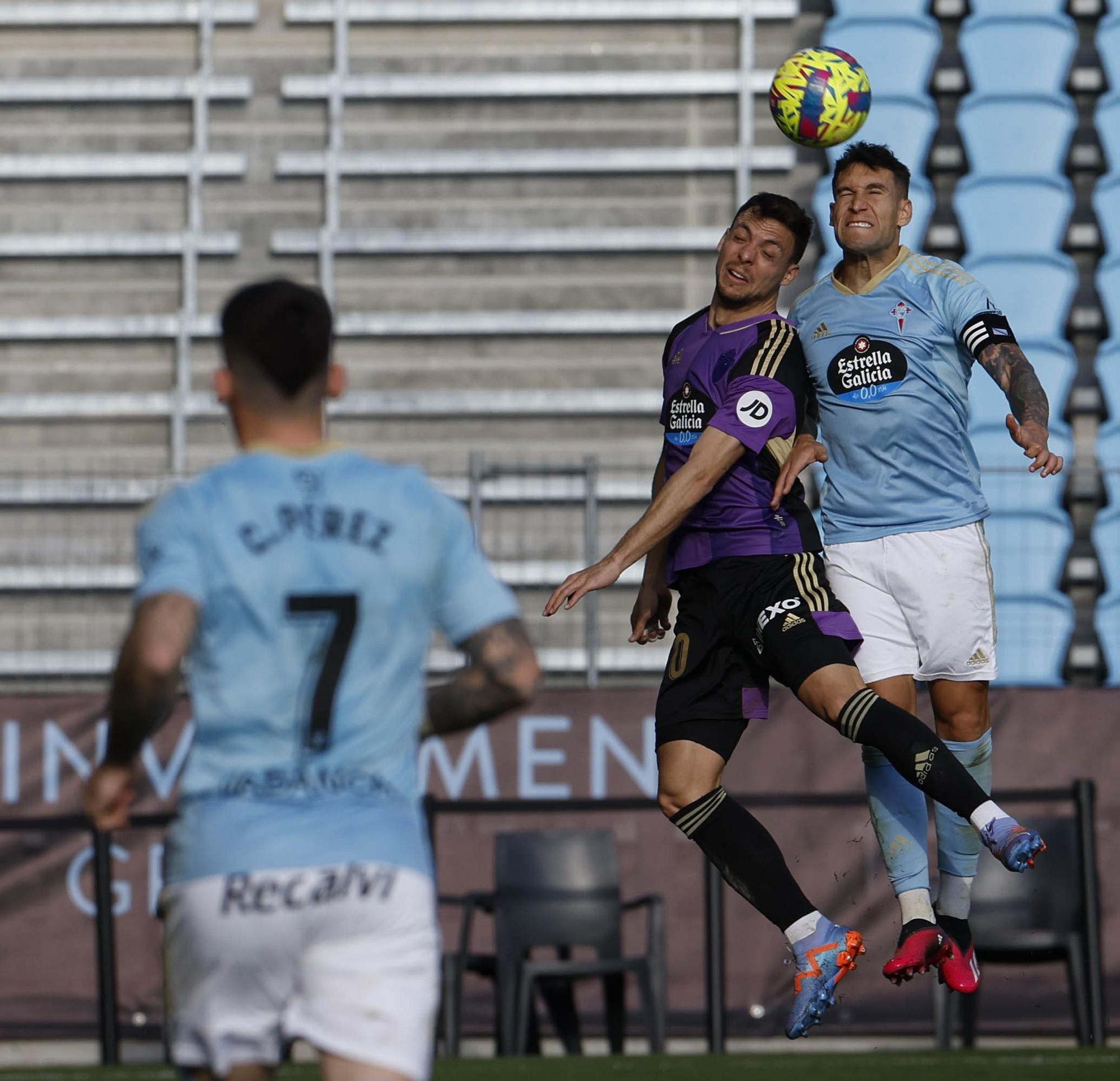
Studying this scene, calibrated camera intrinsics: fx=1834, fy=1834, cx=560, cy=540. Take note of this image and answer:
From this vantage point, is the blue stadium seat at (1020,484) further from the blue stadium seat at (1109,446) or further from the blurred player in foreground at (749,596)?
the blurred player in foreground at (749,596)

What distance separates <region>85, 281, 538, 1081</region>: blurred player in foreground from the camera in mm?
2617

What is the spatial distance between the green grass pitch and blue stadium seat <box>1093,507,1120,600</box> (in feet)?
11.3

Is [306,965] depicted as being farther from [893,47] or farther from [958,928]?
[893,47]

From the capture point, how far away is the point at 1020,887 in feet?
28.2

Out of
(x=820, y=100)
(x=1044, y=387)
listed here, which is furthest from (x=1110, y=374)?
(x=820, y=100)

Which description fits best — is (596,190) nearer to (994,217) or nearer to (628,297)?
(628,297)

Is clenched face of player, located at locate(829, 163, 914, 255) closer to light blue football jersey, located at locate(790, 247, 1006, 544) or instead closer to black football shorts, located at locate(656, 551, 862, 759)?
light blue football jersey, located at locate(790, 247, 1006, 544)

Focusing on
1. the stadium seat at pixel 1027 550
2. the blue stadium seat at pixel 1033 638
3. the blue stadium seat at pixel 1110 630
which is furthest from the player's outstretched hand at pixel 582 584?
the blue stadium seat at pixel 1110 630

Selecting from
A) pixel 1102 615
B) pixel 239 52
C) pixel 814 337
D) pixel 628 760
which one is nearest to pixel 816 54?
pixel 814 337

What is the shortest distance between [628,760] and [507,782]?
623 mm

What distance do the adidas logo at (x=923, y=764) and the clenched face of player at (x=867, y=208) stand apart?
147 cm

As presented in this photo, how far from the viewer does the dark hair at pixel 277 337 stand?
2.76 meters

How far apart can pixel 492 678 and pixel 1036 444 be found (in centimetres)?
224

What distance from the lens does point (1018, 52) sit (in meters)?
12.1
